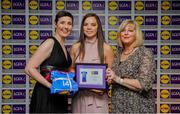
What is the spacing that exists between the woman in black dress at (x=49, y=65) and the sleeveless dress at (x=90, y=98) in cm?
12

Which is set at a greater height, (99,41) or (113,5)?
(113,5)

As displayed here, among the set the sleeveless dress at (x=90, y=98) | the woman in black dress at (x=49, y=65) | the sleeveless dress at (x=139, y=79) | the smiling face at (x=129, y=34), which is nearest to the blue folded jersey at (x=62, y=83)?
the woman in black dress at (x=49, y=65)

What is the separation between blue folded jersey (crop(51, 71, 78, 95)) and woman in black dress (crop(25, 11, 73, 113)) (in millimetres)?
69

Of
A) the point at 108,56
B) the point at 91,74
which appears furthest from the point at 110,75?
the point at 108,56

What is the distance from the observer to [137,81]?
7.45 ft

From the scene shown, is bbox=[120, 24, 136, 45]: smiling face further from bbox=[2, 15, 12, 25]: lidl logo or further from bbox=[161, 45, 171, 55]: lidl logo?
bbox=[2, 15, 12, 25]: lidl logo

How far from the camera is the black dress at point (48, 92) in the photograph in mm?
2322

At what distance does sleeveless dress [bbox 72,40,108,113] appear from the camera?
248cm

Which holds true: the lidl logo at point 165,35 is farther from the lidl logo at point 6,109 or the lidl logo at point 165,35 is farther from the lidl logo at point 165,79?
the lidl logo at point 6,109

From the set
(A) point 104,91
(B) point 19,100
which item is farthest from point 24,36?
(A) point 104,91

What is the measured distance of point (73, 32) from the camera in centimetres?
339

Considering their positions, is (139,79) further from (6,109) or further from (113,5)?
(6,109)

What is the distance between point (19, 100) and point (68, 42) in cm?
82

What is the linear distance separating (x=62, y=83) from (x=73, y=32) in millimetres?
1247
